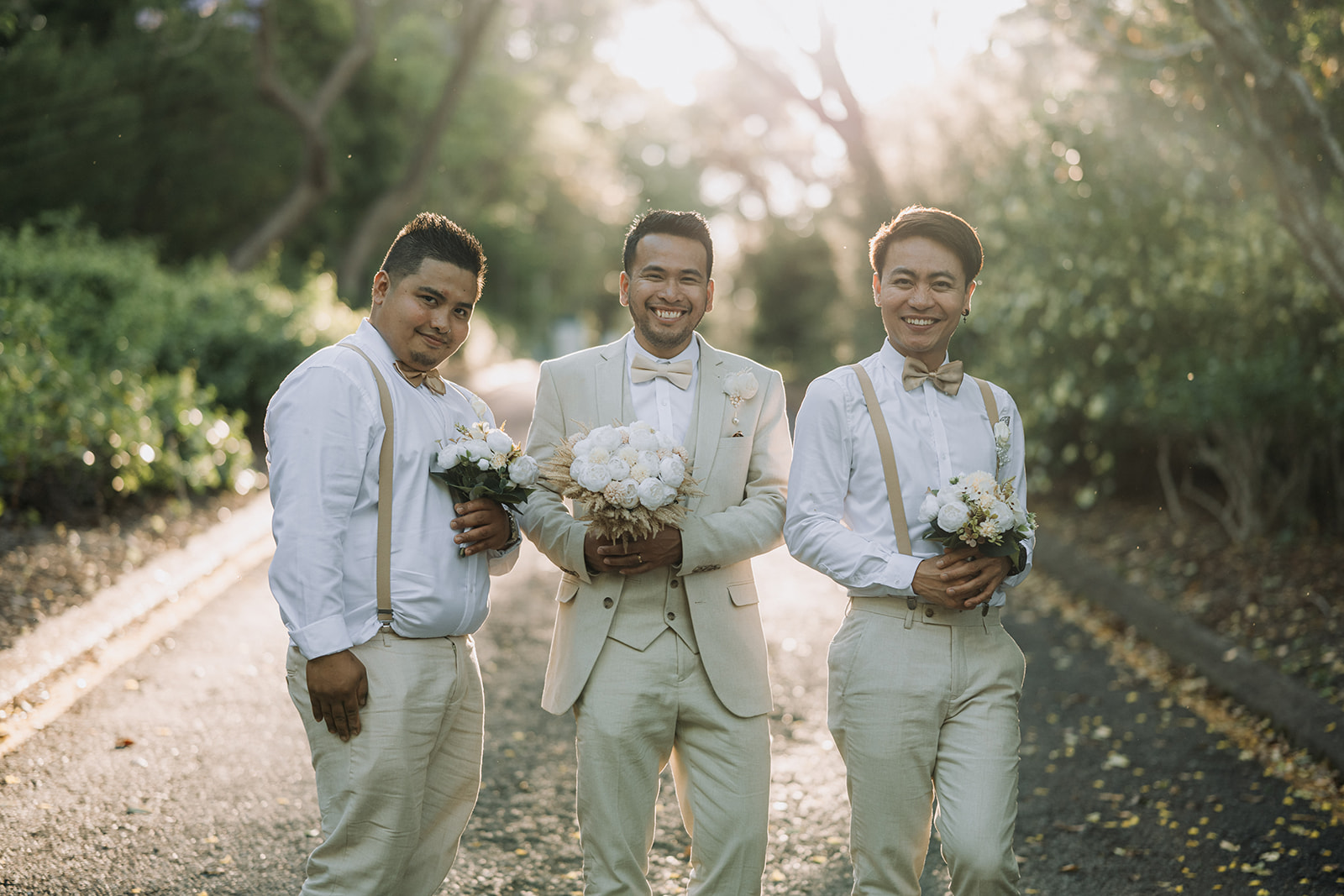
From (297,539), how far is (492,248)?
4483 cm

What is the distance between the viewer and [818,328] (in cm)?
3075

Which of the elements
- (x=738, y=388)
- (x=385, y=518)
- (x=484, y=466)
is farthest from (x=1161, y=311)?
(x=385, y=518)

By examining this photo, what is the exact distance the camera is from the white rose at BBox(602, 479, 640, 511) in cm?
344

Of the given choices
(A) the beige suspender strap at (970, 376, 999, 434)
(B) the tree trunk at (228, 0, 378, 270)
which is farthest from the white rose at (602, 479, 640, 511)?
(B) the tree trunk at (228, 0, 378, 270)

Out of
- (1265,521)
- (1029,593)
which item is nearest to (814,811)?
(1029,593)

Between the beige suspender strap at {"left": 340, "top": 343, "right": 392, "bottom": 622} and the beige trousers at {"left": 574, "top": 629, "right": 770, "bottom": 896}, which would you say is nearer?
the beige suspender strap at {"left": 340, "top": 343, "right": 392, "bottom": 622}

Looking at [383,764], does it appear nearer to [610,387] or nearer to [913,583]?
[610,387]

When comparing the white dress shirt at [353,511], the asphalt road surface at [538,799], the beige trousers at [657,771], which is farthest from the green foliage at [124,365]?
the beige trousers at [657,771]

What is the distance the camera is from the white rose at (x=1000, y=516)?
11.2ft

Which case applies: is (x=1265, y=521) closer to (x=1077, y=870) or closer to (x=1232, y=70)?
(x=1232, y=70)

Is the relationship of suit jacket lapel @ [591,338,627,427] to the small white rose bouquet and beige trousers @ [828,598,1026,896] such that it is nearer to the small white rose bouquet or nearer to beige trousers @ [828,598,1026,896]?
the small white rose bouquet

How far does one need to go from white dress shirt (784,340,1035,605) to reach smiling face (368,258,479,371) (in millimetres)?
1131

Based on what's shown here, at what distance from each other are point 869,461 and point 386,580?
4.96 ft

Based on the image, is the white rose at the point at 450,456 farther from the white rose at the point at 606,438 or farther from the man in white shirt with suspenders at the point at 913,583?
the man in white shirt with suspenders at the point at 913,583
